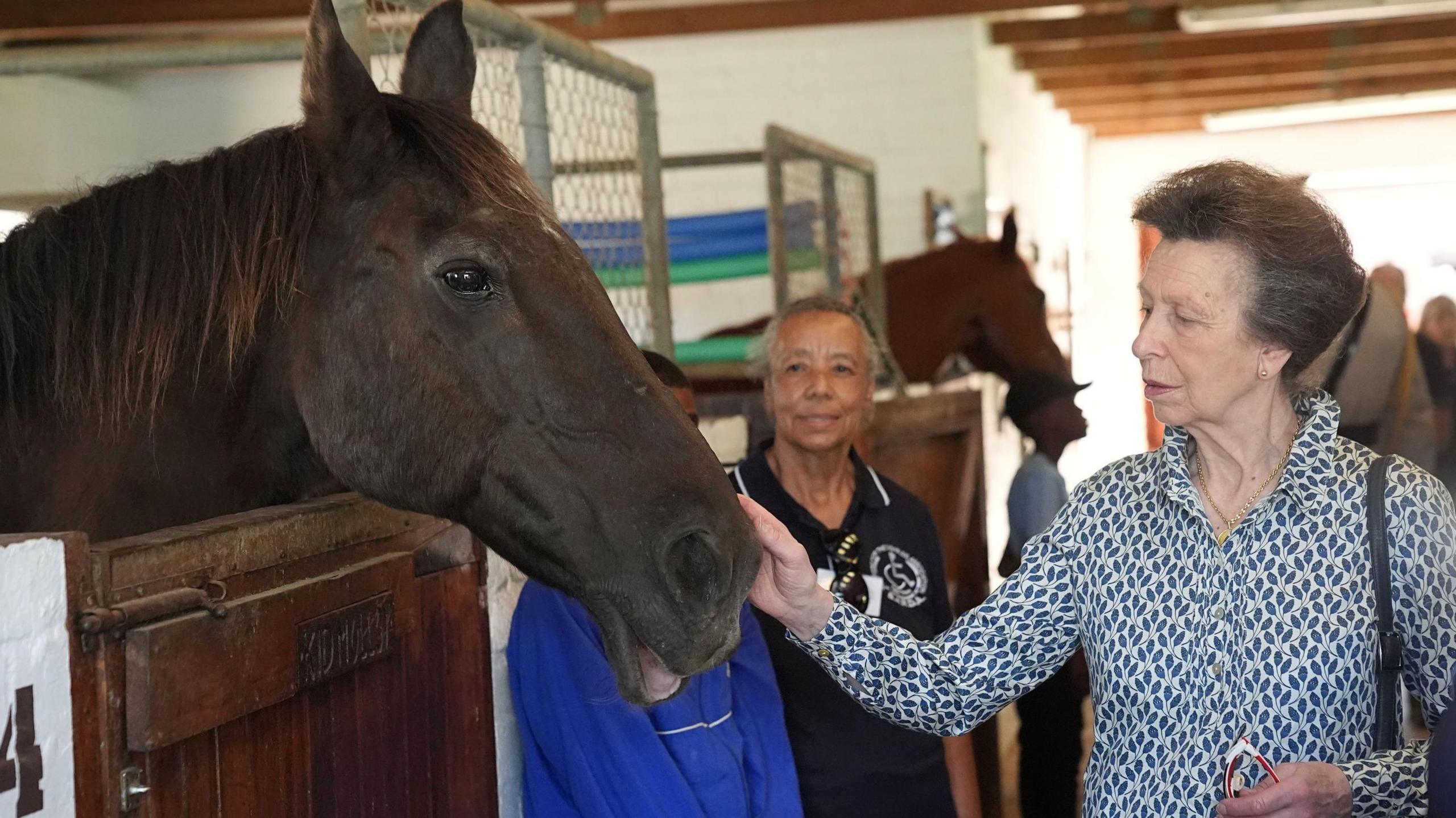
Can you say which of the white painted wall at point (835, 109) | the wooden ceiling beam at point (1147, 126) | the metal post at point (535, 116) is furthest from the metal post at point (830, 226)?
the wooden ceiling beam at point (1147, 126)

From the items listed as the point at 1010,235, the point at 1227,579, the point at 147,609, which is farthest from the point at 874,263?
the point at 147,609

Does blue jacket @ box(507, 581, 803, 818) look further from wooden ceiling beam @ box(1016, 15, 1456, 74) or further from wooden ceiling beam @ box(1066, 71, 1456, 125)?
wooden ceiling beam @ box(1066, 71, 1456, 125)

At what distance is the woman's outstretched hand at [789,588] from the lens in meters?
1.81

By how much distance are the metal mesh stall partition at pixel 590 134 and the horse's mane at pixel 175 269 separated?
71 cm

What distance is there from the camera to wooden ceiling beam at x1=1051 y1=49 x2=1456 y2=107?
408 inches

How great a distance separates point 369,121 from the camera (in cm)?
162

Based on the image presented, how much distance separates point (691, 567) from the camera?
1471 mm

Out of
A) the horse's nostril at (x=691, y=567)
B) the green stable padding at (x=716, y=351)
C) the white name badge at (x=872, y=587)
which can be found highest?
the green stable padding at (x=716, y=351)

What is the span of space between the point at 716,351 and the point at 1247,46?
20.6 ft

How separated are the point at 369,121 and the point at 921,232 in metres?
5.99

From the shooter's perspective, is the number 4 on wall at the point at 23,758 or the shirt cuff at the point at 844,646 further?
the shirt cuff at the point at 844,646

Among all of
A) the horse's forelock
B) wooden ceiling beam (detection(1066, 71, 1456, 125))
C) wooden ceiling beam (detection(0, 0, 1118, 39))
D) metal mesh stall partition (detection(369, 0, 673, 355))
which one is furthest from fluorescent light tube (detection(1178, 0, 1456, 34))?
the horse's forelock

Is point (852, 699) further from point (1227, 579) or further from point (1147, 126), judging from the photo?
point (1147, 126)

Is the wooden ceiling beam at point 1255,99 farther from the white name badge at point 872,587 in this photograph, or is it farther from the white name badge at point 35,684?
the white name badge at point 35,684
